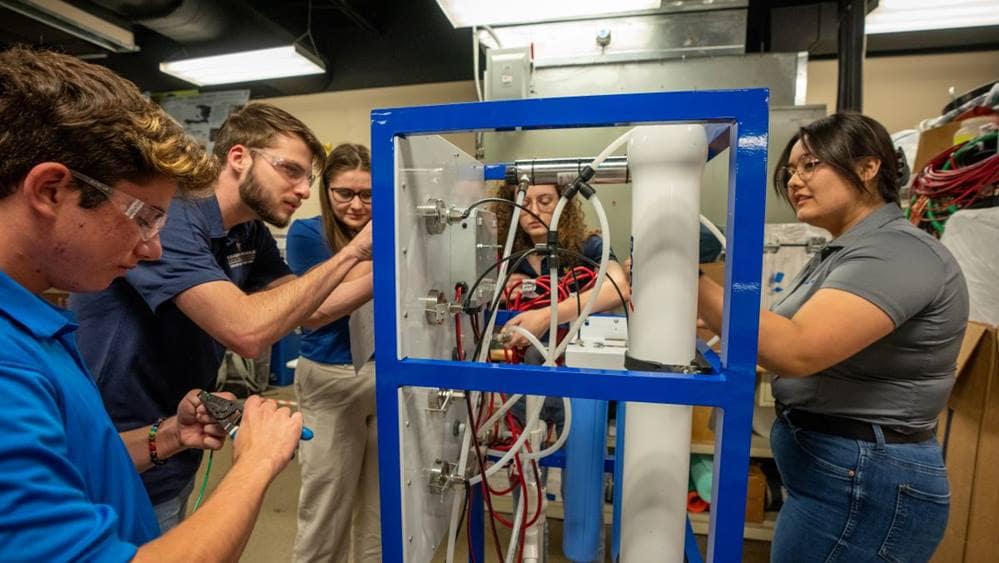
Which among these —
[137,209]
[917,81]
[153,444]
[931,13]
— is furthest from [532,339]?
[917,81]

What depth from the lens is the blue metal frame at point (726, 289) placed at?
58 cm

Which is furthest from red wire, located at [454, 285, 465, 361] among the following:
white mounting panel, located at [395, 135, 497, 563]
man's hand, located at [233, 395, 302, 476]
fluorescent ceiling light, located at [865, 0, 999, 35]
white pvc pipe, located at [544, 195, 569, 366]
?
fluorescent ceiling light, located at [865, 0, 999, 35]

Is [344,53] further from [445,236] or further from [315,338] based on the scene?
[445,236]

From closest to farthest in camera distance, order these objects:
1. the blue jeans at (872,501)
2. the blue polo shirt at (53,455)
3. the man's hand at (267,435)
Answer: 1. the blue polo shirt at (53,455)
2. the man's hand at (267,435)
3. the blue jeans at (872,501)

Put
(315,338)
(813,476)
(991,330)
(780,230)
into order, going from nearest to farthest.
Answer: (813,476)
(991,330)
(315,338)
(780,230)

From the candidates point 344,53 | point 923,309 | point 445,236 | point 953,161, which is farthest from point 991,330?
point 344,53

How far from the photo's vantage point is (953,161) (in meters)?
1.63

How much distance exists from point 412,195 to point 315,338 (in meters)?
1.01

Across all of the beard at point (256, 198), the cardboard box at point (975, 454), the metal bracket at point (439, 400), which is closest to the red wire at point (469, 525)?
the metal bracket at point (439, 400)

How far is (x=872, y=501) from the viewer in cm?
94

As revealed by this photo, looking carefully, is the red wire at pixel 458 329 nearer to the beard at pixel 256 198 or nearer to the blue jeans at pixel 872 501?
the beard at pixel 256 198

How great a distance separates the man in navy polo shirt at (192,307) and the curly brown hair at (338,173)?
37 cm

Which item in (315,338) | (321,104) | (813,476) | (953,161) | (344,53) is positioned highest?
(344,53)

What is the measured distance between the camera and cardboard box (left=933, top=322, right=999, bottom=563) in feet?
4.77
